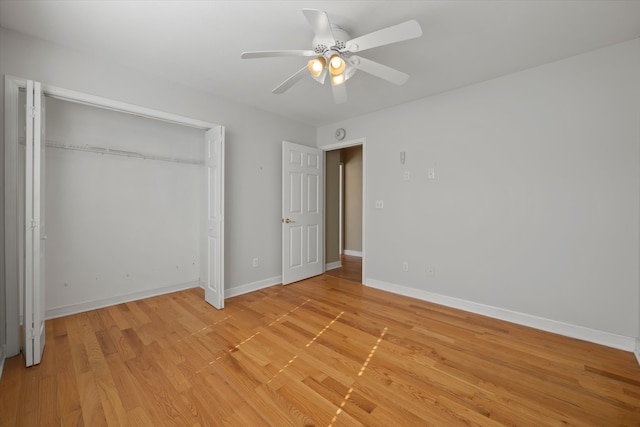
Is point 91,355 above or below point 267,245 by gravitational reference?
below

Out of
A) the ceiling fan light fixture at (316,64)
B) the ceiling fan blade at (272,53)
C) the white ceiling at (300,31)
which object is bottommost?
the ceiling fan light fixture at (316,64)

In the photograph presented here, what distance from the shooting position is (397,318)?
282cm

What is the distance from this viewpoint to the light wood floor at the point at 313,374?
152 centimetres

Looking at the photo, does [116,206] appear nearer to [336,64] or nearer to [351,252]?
[336,64]

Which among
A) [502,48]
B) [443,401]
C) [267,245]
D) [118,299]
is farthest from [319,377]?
[502,48]

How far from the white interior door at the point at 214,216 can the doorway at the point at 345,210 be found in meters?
1.96

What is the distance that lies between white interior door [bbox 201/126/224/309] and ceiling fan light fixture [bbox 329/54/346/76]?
1.72 metres

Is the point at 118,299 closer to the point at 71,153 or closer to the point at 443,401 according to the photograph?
the point at 71,153

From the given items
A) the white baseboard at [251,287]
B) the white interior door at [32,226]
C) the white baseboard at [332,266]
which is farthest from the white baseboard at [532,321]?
the white interior door at [32,226]

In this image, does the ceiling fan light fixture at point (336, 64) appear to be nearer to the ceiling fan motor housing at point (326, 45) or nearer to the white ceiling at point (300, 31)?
the ceiling fan motor housing at point (326, 45)

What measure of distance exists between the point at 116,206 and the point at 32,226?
122 cm

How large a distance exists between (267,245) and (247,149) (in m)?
1.43

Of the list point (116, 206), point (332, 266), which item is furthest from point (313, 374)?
point (332, 266)

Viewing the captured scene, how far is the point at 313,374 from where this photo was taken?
6.19ft
